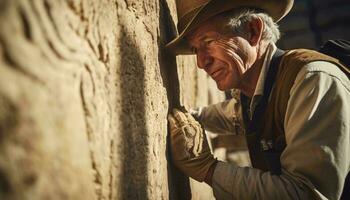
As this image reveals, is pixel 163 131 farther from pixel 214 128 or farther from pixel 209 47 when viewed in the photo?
pixel 214 128

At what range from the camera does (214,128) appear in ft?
6.31

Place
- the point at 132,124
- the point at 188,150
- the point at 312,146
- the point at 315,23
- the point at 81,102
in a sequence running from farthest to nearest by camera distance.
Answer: the point at 315,23 → the point at 188,150 → the point at 312,146 → the point at 132,124 → the point at 81,102

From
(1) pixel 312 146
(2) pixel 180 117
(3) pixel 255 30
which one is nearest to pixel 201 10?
(3) pixel 255 30

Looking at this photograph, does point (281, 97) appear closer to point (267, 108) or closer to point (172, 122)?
point (267, 108)

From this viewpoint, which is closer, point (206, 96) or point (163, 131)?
point (163, 131)

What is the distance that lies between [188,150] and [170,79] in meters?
0.35

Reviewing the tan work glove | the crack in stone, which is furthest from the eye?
the crack in stone

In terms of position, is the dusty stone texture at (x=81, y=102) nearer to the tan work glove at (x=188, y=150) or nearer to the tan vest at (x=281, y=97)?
the tan work glove at (x=188, y=150)

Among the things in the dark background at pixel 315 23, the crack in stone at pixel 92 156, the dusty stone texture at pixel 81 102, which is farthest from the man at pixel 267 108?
the dark background at pixel 315 23

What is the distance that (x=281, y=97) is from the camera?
4.05 ft

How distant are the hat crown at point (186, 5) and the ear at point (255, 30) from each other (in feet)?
0.84

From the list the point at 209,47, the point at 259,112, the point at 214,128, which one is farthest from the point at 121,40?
the point at 214,128

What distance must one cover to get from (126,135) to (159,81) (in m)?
0.37

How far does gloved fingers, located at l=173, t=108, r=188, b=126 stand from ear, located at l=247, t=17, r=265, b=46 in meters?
0.47
